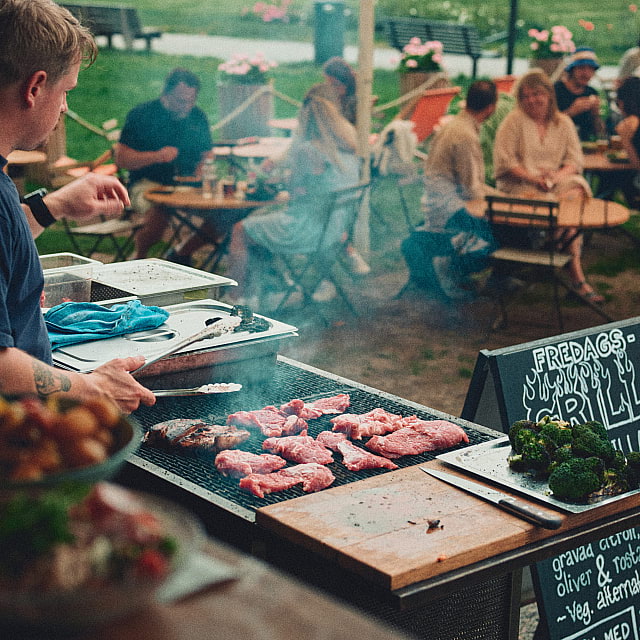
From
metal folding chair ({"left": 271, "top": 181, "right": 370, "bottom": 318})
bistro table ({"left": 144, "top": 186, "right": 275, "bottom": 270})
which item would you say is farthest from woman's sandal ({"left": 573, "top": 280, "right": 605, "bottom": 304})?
bistro table ({"left": 144, "top": 186, "right": 275, "bottom": 270})

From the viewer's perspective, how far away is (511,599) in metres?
2.72

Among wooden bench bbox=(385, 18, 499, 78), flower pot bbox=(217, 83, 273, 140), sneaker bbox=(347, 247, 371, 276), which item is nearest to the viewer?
sneaker bbox=(347, 247, 371, 276)

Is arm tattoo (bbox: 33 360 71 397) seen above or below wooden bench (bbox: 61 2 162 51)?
below

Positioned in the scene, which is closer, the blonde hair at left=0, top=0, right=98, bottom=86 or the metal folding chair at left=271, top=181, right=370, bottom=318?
the blonde hair at left=0, top=0, right=98, bottom=86

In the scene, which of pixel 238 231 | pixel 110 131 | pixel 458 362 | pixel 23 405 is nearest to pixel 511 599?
pixel 23 405

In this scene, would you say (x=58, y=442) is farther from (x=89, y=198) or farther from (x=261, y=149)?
(x=261, y=149)

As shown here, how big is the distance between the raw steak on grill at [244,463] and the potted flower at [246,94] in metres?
9.28

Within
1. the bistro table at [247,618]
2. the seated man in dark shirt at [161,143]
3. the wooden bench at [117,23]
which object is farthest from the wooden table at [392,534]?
the wooden bench at [117,23]

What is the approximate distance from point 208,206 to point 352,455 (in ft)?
16.4

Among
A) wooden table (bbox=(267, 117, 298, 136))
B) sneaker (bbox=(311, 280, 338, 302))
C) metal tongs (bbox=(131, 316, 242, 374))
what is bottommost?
sneaker (bbox=(311, 280, 338, 302))

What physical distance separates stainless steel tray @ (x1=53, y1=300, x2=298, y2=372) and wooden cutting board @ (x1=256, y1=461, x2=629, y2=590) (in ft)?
2.91

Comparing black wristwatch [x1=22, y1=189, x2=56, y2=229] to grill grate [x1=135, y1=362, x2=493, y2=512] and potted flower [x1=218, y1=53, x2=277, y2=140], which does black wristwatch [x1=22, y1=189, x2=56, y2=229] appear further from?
potted flower [x1=218, y1=53, x2=277, y2=140]

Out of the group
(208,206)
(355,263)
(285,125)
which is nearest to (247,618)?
(208,206)

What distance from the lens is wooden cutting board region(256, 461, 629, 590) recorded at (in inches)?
77.0
